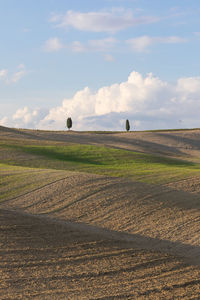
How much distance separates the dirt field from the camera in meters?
9.95

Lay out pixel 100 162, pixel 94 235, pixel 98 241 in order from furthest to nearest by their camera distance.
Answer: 1. pixel 100 162
2. pixel 94 235
3. pixel 98 241

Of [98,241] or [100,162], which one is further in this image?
[100,162]

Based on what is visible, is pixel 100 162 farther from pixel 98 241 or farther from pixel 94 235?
pixel 98 241

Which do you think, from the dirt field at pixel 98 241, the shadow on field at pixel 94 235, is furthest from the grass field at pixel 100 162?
the shadow on field at pixel 94 235

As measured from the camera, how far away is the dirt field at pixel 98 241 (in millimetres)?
9945

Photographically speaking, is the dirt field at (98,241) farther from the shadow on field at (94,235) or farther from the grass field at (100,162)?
the grass field at (100,162)

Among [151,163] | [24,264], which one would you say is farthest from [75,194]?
[151,163]

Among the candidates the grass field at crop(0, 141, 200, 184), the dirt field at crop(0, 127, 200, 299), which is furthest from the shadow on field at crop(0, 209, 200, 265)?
the grass field at crop(0, 141, 200, 184)

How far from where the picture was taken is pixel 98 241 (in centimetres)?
1352

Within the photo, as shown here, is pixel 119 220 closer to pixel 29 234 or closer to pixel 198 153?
pixel 29 234

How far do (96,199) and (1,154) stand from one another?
66.7 feet

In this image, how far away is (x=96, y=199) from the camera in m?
18.2

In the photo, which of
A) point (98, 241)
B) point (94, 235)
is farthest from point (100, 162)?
point (98, 241)

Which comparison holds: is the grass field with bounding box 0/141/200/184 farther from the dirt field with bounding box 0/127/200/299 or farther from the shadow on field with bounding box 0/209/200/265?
the shadow on field with bounding box 0/209/200/265
